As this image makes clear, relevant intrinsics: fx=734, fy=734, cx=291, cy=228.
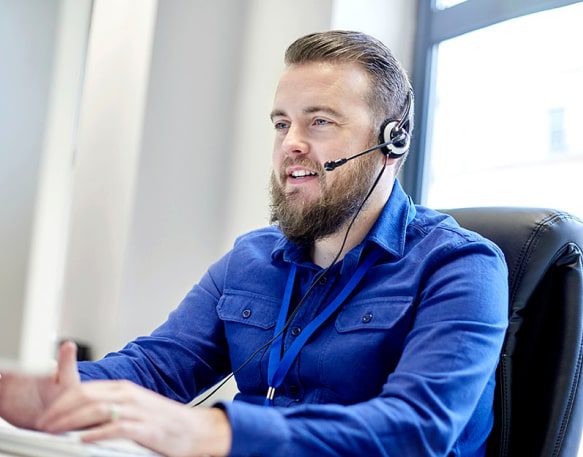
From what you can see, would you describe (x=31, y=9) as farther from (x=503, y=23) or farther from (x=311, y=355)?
(x=503, y=23)

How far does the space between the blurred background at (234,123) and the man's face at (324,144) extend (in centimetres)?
78

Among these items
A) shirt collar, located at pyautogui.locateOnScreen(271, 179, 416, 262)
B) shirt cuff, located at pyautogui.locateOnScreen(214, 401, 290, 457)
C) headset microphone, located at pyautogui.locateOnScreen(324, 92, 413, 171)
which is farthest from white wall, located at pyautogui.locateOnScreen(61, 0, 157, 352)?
shirt cuff, located at pyautogui.locateOnScreen(214, 401, 290, 457)

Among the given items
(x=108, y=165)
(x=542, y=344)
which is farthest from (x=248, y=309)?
(x=108, y=165)

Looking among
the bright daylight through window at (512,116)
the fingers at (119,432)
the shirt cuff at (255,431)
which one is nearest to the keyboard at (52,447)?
the fingers at (119,432)

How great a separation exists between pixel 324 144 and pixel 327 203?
0.36 ft

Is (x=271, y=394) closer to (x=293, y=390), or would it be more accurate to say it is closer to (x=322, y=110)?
(x=293, y=390)

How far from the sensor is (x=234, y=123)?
238cm

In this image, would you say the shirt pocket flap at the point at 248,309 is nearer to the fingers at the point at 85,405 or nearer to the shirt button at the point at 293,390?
the shirt button at the point at 293,390

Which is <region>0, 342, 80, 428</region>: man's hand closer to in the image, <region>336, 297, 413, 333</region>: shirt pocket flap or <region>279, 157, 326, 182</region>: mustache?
<region>336, 297, 413, 333</region>: shirt pocket flap

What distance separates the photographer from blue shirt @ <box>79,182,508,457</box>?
879 mm

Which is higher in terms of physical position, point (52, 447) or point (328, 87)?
point (328, 87)

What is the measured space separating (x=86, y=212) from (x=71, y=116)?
68.3 inches

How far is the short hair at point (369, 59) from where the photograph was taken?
4.59ft

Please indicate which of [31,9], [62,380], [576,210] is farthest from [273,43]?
[31,9]
